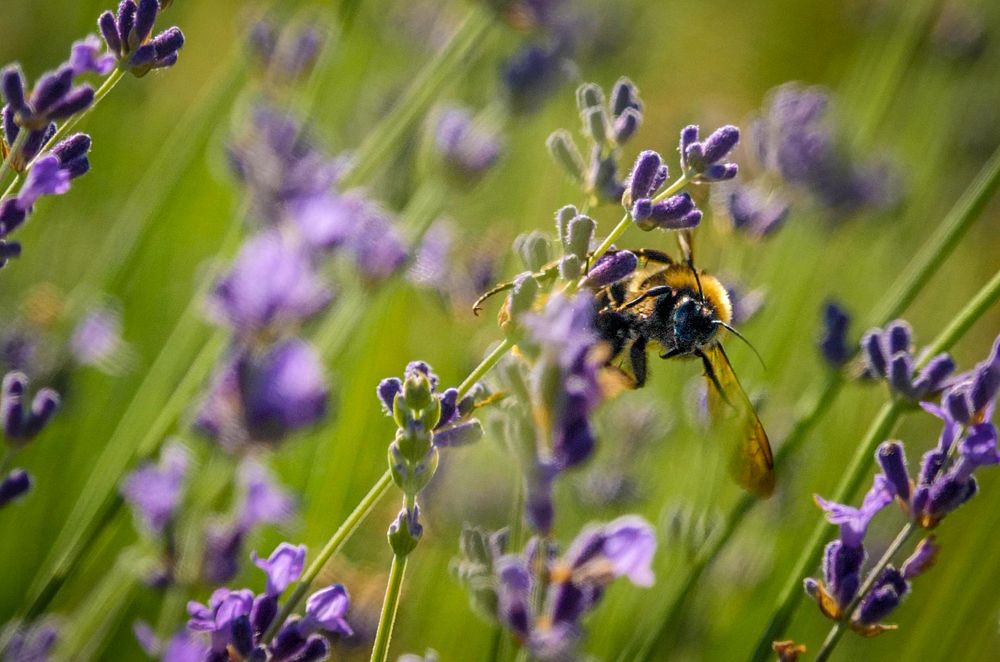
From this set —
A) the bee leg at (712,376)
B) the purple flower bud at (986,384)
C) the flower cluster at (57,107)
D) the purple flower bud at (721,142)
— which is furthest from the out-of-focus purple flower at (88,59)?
the purple flower bud at (986,384)

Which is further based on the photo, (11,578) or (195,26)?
(195,26)

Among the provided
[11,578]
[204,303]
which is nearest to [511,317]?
[204,303]

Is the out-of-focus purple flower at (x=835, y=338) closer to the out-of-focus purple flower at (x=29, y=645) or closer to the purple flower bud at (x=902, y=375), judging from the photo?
the purple flower bud at (x=902, y=375)

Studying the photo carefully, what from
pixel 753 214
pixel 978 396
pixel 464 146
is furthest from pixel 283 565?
pixel 464 146

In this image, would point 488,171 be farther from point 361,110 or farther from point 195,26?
point 195,26

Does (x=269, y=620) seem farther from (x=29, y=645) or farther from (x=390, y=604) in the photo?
(x=29, y=645)
